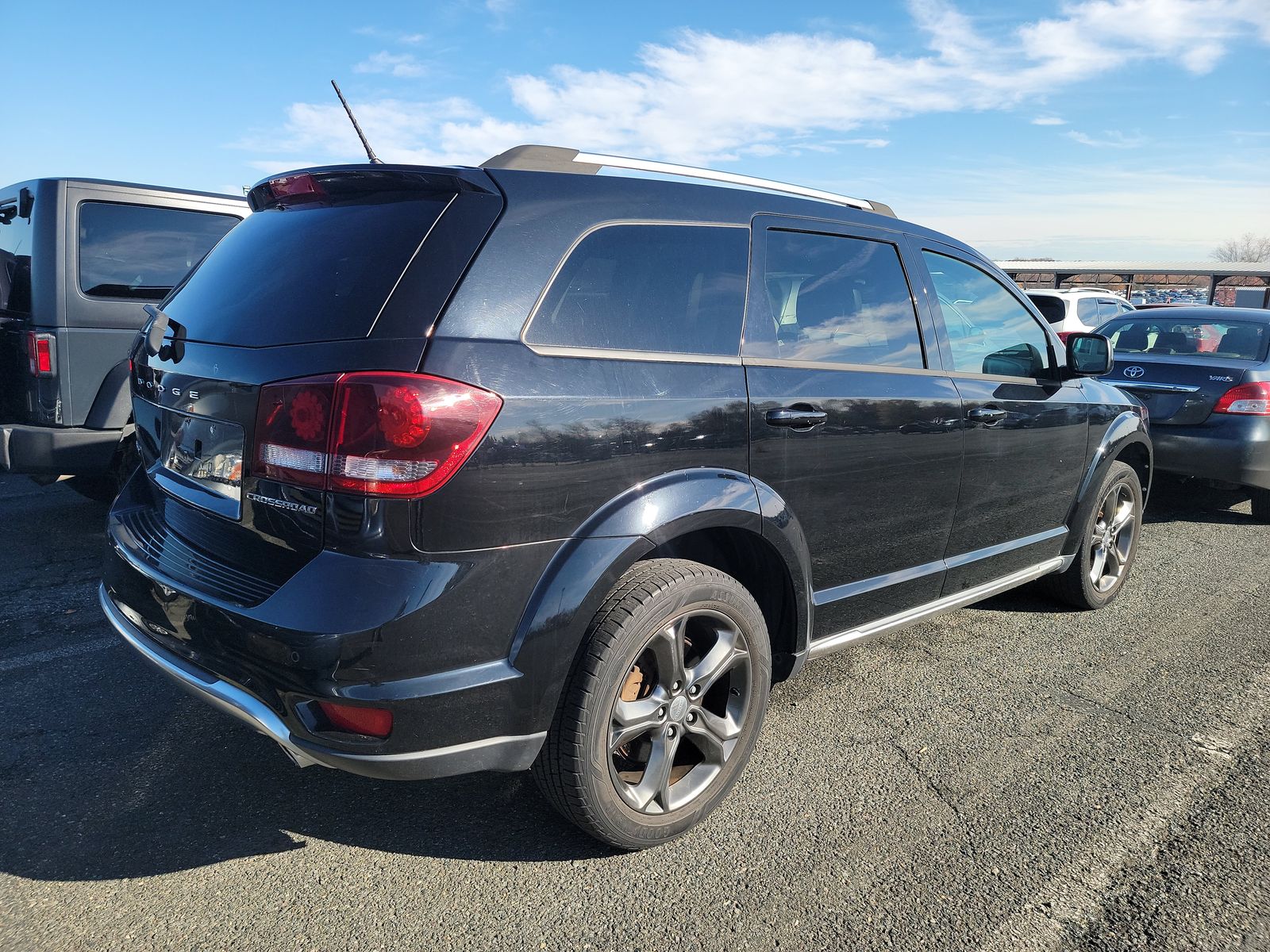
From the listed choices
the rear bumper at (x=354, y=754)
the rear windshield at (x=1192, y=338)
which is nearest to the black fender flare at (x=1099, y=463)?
the rear windshield at (x=1192, y=338)

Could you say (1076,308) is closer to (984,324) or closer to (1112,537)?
(1112,537)

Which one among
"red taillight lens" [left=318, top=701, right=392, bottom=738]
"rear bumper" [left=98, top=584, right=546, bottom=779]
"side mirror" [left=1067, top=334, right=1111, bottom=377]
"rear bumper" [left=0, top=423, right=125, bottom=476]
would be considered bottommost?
"rear bumper" [left=98, top=584, right=546, bottom=779]

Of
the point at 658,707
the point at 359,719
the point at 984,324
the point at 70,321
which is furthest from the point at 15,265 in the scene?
the point at 984,324

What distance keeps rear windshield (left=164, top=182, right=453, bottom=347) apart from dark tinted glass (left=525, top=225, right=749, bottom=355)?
0.38m

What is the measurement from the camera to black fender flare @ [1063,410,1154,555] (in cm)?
424

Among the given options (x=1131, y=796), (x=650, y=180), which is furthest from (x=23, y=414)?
(x=1131, y=796)

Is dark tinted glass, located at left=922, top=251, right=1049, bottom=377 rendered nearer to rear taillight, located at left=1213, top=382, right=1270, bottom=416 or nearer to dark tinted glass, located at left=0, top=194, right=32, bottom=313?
rear taillight, located at left=1213, top=382, right=1270, bottom=416

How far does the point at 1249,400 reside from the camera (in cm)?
613

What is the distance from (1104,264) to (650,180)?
133ft

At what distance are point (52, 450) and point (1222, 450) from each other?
7.14 meters

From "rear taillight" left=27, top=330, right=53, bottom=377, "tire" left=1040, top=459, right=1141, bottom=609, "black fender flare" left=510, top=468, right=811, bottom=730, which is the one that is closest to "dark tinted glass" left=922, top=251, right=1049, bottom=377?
"tire" left=1040, top=459, right=1141, bottom=609

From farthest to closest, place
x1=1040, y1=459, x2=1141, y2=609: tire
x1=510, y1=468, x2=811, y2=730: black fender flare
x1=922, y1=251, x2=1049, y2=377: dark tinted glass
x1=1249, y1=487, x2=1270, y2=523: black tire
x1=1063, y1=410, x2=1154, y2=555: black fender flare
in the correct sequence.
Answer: x1=1249, y1=487, x2=1270, y2=523: black tire → x1=1040, y1=459, x2=1141, y2=609: tire → x1=1063, y1=410, x2=1154, y2=555: black fender flare → x1=922, y1=251, x2=1049, y2=377: dark tinted glass → x1=510, y1=468, x2=811, y2=730: black fender flare

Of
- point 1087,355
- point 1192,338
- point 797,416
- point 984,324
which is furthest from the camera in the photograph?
point 1192,338

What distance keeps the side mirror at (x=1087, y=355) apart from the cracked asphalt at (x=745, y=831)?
131 centimetres
